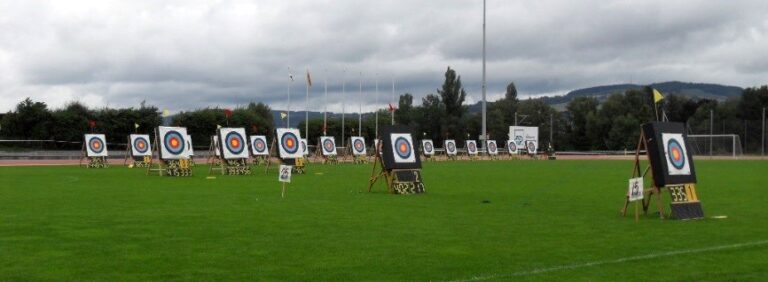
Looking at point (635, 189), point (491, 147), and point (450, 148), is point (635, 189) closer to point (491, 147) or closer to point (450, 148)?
point (450, 148)

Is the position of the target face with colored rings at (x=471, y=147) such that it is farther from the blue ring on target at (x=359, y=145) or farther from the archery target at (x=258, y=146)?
the archery target at (x=258, y=146)

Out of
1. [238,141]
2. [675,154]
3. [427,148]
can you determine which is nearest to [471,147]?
[427,148]

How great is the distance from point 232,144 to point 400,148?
44.3ft

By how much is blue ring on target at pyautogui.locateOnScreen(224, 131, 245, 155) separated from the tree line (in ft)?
124

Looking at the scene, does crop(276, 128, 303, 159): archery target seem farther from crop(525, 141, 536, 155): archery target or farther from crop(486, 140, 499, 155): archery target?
crop(525, 141, 536, 155): archery target

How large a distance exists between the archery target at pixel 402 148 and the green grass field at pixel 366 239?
333 cm

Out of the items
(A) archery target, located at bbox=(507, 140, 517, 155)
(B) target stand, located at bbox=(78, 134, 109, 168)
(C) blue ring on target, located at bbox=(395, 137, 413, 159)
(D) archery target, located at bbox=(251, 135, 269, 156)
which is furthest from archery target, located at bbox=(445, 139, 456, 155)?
(C) blue ring on target, located at bbox=(395, 137, 413, 159)

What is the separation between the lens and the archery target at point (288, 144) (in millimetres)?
34500

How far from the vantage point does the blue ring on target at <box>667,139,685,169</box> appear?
47.4 ft

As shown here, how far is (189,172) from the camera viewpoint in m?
30.7

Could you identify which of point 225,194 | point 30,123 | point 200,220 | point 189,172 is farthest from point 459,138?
point 200,220

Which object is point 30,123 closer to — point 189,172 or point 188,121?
point 188,121

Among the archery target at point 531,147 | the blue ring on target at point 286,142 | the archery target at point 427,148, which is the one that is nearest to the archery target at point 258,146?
the blue ring on target at point 286,142

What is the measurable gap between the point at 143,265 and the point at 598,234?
637 centimetres
